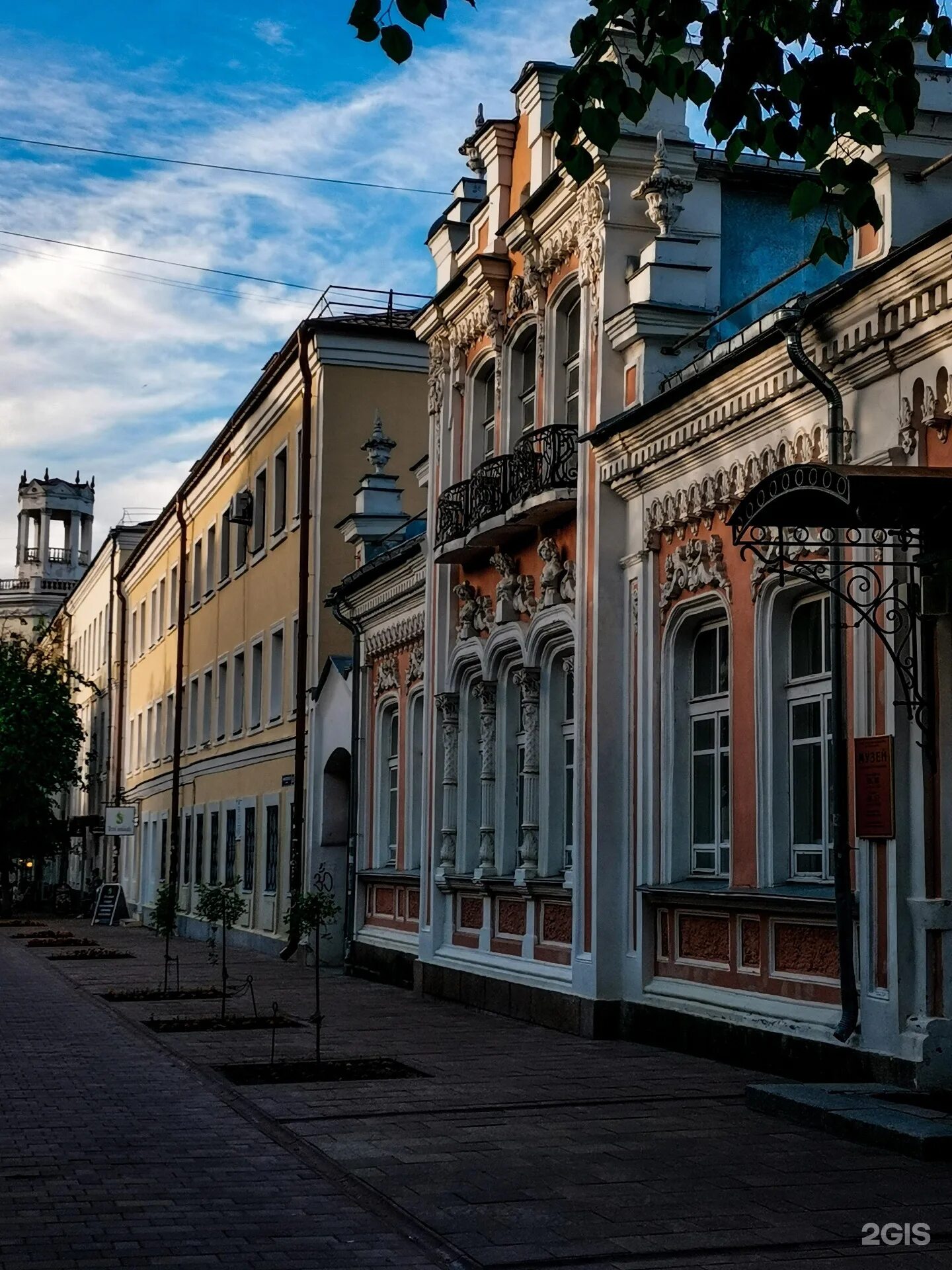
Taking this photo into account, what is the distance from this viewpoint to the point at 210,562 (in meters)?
40.8

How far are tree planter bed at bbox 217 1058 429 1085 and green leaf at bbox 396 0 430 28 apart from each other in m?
7.95

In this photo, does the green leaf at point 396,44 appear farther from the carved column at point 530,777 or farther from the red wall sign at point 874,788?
the carved column at point 530,777

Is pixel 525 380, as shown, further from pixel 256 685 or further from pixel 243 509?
pixel 243 509

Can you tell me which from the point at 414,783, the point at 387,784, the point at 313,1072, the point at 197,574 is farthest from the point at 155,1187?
the point at 197,574

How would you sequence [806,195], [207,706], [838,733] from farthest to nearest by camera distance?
[207,706] < [838,733] < [806,195]

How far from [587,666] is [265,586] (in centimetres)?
1781

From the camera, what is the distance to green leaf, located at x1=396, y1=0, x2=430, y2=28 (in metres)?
6.54

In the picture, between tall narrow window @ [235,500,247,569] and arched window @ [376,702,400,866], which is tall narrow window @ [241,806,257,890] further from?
arched window @ [376,702,400,866]

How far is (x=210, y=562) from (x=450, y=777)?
2081 centimetres

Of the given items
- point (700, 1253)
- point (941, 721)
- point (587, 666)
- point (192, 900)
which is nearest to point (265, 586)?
point (192, 900)

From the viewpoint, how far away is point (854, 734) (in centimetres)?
1198

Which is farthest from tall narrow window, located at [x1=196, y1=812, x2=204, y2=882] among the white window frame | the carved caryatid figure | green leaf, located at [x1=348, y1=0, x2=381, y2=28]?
green leaf, located at [x1=348, y1=0, x2=381, y2=28]

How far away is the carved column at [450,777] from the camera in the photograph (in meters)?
21.0

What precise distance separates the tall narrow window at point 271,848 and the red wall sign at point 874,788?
20645mm
